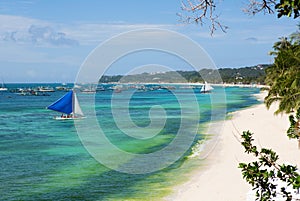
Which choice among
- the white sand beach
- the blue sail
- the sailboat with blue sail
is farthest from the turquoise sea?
the blue sail

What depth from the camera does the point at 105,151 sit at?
21422 millimetres

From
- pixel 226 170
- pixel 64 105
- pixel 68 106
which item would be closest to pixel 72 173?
pixel 226 170

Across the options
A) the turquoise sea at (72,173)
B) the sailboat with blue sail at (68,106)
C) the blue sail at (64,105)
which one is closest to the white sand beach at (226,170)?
the turquoise sea at (72,173)

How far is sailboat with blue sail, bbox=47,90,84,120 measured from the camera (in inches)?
1460

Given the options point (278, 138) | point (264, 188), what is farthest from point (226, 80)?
point (264, 188)

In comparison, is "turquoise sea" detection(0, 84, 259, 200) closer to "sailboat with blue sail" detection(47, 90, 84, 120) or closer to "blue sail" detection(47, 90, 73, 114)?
"sailboat with blue sail" detection(47, 90, 84, 120)

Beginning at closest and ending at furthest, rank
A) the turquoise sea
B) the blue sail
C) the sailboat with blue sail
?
the turquoise sea → the sailboat with blue sail → the blue sail

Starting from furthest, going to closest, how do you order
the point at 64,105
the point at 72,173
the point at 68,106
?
the point at 68,106 < the point at 64,105 < the point at 72,173

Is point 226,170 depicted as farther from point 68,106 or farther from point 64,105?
point 68,106

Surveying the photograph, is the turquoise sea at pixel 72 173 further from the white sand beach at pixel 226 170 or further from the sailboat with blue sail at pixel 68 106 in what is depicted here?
the sailboat with blue sail at pixel 68 106

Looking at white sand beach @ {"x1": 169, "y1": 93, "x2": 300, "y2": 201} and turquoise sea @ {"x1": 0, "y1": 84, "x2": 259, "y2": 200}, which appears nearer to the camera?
white sand beach @ {"x1": 169, "y1": 93, "x2": 300, "y2": 201}

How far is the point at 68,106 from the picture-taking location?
126ft

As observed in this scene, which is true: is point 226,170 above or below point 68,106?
below

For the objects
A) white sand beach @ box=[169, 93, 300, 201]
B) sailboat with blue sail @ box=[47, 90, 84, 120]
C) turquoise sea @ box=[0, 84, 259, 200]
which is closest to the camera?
white sand beach @ box=[169, 93, 300, 201]
